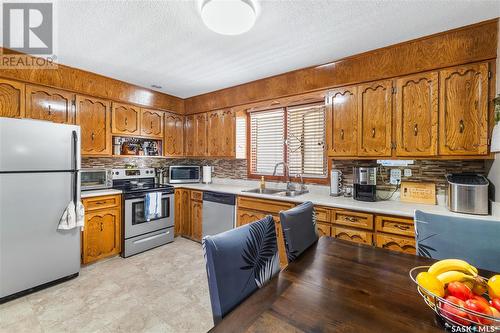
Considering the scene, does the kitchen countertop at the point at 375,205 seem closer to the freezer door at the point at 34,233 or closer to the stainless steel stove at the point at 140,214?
the stainless steel stove at the point at 140,214

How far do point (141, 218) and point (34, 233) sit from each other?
45.2 inches

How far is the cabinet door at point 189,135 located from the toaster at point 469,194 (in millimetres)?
3579

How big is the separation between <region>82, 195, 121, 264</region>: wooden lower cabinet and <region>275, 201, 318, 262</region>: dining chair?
2.56 metres

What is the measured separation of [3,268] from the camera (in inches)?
81.7

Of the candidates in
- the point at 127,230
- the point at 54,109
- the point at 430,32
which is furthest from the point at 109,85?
the point at 430,32

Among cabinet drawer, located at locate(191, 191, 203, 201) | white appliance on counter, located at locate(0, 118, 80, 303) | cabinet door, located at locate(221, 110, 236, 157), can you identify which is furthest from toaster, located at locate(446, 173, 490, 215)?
white appliance on counter, located at locate(0, 118, 80, 303)

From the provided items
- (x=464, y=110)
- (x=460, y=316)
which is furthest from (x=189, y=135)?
(x=460, y=316)

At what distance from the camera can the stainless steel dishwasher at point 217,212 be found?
3148 mm

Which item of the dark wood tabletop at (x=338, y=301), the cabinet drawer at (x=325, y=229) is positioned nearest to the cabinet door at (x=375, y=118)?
the cabinet drawer at (x=325, y=229)

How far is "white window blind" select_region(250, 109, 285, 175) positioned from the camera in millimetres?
3467

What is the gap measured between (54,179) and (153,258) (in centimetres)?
148

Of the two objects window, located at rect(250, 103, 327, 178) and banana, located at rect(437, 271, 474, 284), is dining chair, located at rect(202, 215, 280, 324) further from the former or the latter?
window, located at rect(250, 103, 327, 178)

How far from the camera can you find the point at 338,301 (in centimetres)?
84

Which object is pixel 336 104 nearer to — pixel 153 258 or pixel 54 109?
pixel 153 258
